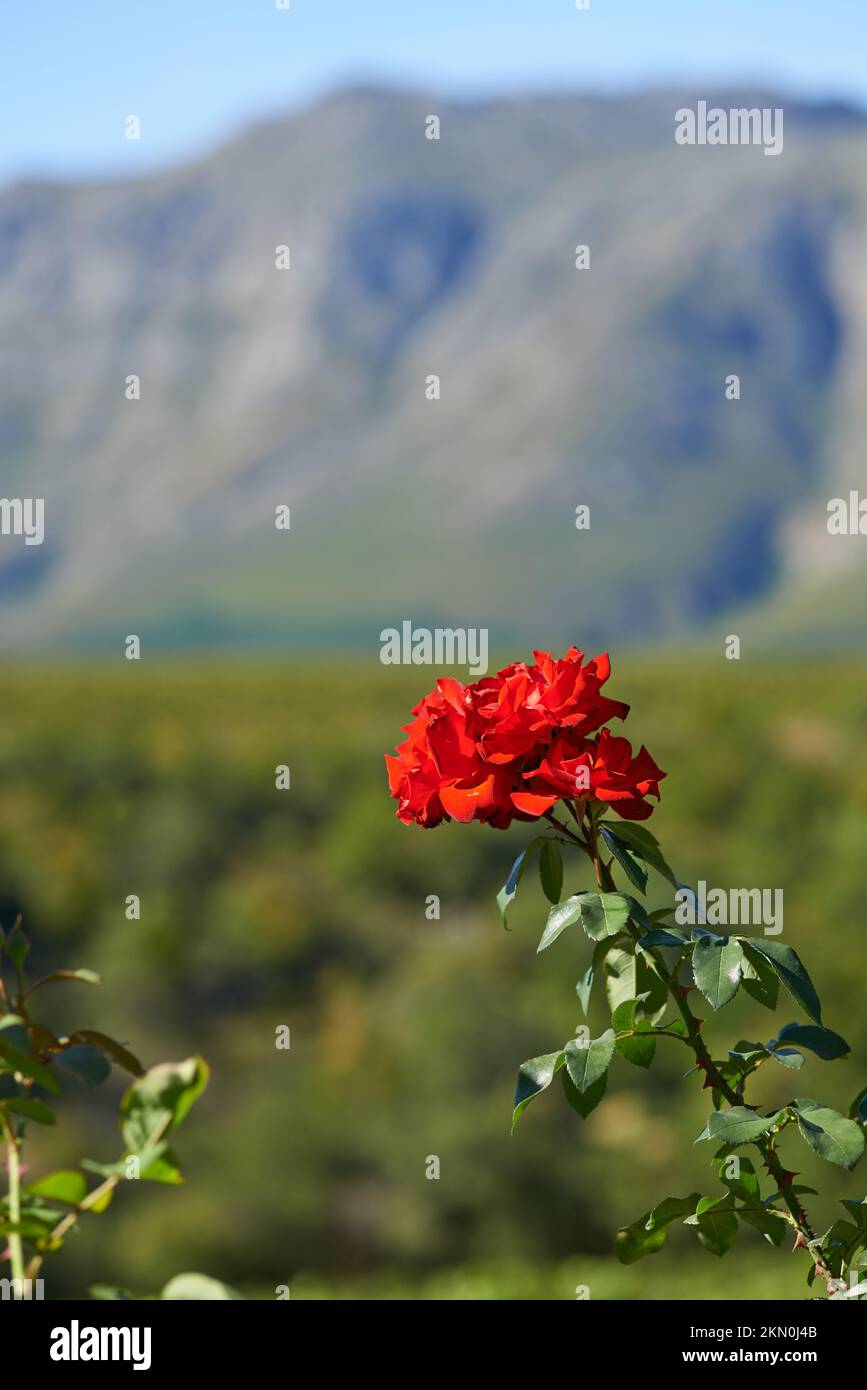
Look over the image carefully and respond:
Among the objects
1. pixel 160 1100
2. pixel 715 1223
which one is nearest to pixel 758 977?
pixel 715 1223

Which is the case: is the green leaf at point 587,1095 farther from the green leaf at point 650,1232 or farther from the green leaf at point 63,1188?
the green leaf at point 63,1188

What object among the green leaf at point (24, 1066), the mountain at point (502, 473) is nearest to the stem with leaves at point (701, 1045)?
the green leaf at point (24, 1066)

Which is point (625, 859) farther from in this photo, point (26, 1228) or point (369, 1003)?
point (369, 1003)

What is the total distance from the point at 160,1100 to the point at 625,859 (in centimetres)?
51

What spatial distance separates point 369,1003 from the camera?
16656 mm

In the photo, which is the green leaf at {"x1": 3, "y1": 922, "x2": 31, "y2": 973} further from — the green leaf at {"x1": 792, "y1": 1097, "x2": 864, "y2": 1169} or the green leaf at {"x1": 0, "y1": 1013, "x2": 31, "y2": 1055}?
the green leaf at {"x1": 792, "y1": 1097, "x2": 864, "y2": 1169}

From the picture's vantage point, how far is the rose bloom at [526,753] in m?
1.60

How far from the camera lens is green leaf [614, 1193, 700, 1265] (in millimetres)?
1615

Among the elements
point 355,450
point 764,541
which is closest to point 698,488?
point 764,541

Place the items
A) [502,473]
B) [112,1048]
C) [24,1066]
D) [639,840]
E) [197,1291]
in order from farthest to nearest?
1. [502,473]
2. [639,840]
3. [112,1048]
4. [24,1066]
5. [197,1291]

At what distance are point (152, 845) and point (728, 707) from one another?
18001 millimetres

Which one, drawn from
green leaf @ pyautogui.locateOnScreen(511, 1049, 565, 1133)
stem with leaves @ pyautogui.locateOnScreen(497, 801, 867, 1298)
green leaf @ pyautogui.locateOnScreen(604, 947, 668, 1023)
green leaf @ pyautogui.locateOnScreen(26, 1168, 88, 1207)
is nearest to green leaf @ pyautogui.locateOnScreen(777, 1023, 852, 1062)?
stem with leaves @ pyautogui.locateOnScreen(497, 801, 867, 1298)

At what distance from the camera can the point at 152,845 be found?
68.2ft
